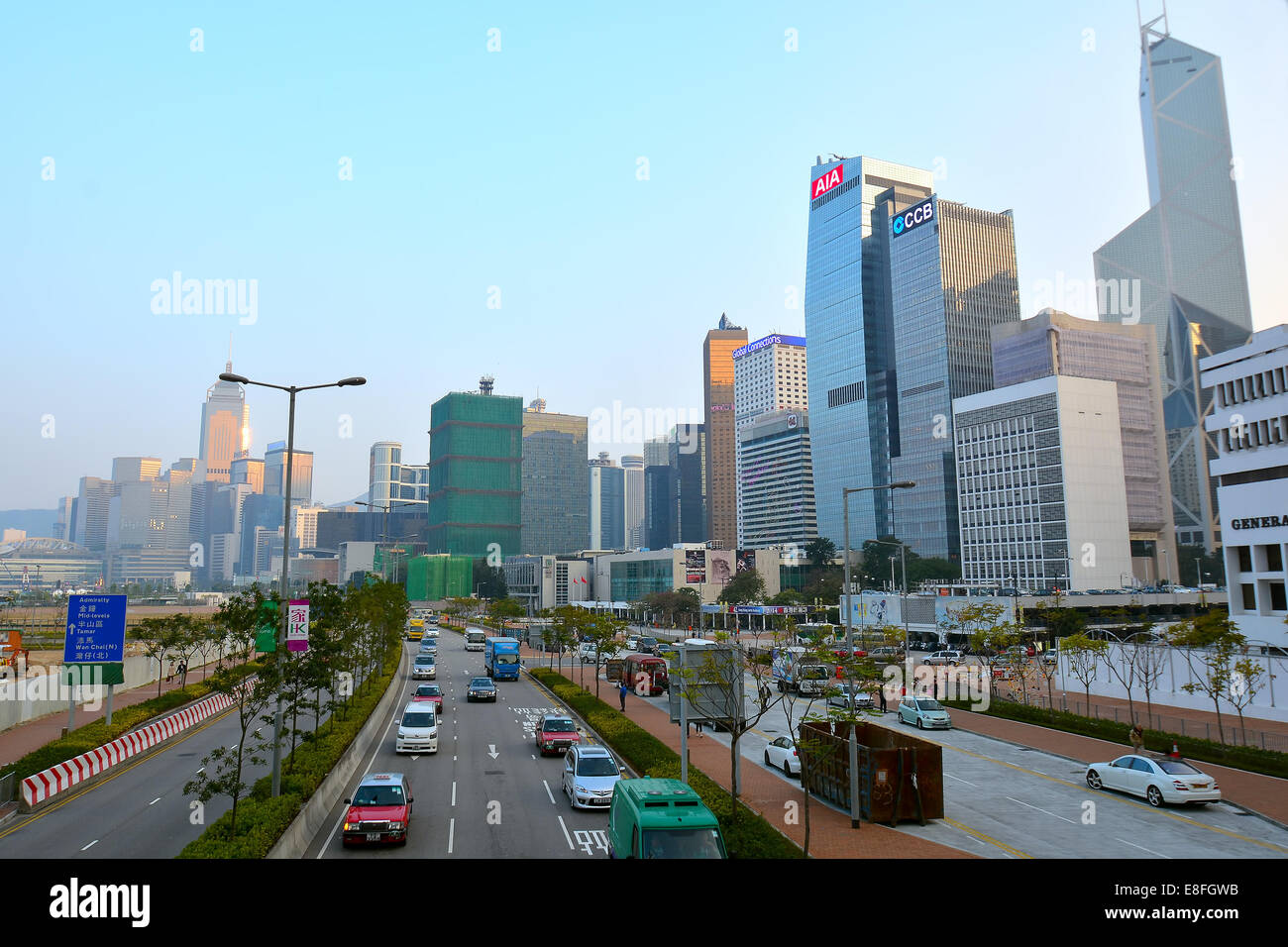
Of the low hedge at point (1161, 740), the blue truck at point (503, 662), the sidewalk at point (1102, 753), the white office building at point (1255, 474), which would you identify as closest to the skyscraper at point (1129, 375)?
the white office building at point (1255, 474)

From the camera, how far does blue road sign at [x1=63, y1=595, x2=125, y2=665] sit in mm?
31562

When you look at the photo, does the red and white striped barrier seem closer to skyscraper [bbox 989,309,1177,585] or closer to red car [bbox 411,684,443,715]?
red car [bbox 411,684,443,715]

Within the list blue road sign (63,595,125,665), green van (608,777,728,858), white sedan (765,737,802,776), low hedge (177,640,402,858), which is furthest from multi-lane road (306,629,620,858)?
blue road sign (63,595,125,665)

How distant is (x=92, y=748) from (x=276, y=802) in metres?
15.2

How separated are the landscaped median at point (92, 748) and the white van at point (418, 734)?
349 inches

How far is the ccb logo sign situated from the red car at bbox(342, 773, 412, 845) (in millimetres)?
190297

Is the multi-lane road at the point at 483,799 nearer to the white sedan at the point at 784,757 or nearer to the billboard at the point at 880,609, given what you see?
the white sedan at the point at 784,757

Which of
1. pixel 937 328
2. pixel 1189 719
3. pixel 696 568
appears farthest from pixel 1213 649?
pixel 937 328

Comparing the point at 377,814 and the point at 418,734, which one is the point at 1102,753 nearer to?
the point at 418,734

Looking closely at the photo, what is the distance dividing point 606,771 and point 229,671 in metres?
11.3

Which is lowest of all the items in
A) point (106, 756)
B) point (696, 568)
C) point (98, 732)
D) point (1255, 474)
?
point (106, 756)

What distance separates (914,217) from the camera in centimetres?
18638

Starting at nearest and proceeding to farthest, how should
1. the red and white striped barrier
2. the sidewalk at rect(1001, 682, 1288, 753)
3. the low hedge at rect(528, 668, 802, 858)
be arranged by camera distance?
the low hedge at rect(528, 668, 802, 858) < the red and white striped barrier < the sidewalk at rect(1001, 682, 1288, 753)
